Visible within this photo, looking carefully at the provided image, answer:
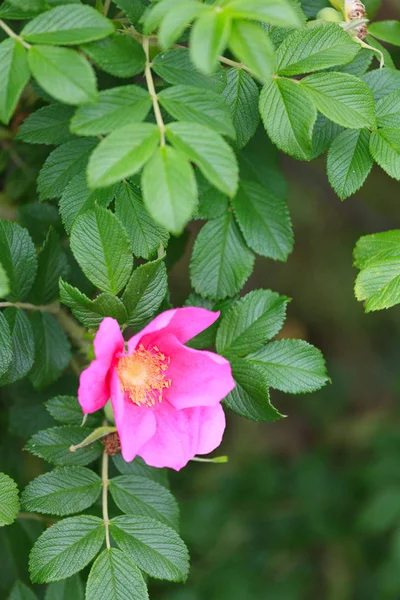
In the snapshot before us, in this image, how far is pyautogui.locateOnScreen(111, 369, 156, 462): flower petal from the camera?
3.06 ft

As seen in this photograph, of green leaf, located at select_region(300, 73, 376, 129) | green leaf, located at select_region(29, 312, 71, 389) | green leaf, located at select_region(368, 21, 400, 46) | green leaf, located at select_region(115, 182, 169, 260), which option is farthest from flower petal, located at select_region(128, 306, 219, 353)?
green leaf, located at select_region(368, 21, 400, 46)

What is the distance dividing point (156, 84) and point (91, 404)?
494 mm

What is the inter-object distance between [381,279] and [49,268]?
1.69 feet

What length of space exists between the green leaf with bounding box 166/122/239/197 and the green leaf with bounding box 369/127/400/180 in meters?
0.30

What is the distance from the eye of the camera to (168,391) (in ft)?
3.56

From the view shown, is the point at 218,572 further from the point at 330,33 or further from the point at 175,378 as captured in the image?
the point at 330,33

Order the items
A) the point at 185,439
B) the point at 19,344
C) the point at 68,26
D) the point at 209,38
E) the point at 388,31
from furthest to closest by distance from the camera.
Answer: the point at 388,31, the point at 19,344, the point at 185,439, the point at 68,26, the point at 209,38

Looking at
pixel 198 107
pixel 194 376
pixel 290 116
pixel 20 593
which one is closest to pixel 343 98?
pixel 290 116

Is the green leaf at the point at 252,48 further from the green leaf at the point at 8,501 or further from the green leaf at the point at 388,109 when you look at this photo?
the green leaf at the point at 8,501

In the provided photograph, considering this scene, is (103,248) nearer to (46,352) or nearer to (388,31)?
(46,352)

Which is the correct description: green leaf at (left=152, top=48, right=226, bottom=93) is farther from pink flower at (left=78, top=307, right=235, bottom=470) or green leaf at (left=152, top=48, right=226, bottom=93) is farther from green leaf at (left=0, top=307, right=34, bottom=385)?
green leaf at (left=0, top=307, right=34, bottom=385)

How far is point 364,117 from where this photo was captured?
3.43 ft

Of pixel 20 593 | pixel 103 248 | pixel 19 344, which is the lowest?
pixel 20 593

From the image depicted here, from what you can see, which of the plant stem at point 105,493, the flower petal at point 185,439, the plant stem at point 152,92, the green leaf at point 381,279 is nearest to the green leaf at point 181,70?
the plant stem at point 152,92
